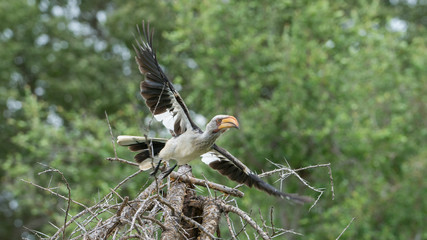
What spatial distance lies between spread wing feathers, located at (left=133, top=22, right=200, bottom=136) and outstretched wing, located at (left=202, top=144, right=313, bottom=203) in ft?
1.34

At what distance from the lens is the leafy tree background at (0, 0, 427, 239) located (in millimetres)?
12023

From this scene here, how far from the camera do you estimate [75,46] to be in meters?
15.9

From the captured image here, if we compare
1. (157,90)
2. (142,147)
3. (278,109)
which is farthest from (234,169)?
(278,109)

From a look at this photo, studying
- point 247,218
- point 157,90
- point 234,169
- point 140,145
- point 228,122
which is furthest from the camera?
point 234,169

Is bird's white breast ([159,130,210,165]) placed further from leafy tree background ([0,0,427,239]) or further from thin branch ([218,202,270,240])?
leafy tree background ([0,0,427,239])

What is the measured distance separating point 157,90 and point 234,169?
1094 millimetres

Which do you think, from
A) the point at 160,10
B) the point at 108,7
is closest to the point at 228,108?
the point at 160,10

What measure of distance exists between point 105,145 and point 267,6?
5.22 m

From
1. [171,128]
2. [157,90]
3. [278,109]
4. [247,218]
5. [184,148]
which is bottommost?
[247,218]

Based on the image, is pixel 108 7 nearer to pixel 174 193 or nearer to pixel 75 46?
pixel 75 46

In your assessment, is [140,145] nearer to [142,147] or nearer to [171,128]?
[142,147]

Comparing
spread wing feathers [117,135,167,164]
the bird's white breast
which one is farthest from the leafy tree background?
the bird's white breast

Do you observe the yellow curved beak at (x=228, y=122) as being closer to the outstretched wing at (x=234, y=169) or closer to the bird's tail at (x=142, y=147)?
the outstretched wing at (x=234, y=169)

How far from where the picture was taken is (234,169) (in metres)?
5.70
